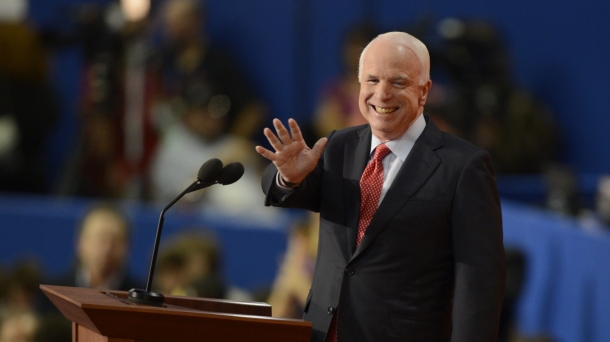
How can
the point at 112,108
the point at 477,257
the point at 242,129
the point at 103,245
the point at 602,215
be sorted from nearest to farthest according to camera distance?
1. the point at 477,257
2. the point at 602,215
3. the point at 103,245
4. the point at 112,108
5. the point at 242,129

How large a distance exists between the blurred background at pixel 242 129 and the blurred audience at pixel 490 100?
0.5 inches

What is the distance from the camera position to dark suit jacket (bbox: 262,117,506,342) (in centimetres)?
Result: 242

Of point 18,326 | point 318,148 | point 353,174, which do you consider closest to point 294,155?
point 318,148

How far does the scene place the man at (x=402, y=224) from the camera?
2.43m

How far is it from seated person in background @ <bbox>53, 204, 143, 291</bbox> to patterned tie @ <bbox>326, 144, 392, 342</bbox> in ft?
9.18

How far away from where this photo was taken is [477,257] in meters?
2.42

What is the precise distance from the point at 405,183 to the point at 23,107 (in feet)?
15.3

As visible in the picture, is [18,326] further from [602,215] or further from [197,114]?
[602,215]

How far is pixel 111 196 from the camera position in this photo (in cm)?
656

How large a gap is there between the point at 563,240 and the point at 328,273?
7.87ft

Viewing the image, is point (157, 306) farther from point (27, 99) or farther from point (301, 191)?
point (27, 99)

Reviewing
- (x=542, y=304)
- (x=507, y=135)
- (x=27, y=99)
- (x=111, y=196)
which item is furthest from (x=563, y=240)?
(x=27, y=99)

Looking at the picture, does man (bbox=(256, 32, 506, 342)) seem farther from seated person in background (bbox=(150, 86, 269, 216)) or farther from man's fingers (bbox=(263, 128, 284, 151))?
seated person in background (bbox=(150, 86, 269, 216))

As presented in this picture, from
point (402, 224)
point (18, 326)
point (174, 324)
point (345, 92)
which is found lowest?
point (18, 326)
